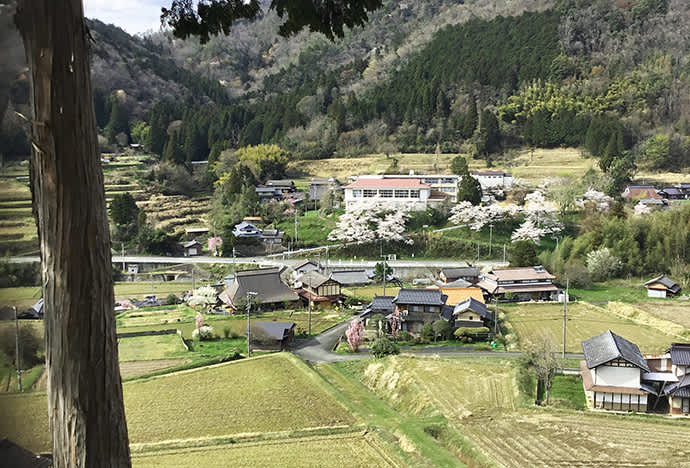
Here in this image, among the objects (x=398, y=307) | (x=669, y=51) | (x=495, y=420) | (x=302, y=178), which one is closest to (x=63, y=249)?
(x=495, y=420)

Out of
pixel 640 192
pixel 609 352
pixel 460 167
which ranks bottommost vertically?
pixel 609 352

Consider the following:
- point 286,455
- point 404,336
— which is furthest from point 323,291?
point 286,455

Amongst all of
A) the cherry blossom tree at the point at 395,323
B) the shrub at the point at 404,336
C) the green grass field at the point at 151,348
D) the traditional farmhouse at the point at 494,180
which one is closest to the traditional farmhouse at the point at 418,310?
the cherry blossom tree at the point at 395,323

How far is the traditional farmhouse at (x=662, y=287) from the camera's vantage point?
1972 cm

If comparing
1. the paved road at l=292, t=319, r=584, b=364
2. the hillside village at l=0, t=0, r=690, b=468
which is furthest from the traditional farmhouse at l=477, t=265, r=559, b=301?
the paved road at l=292, t=319, r=584, b=364

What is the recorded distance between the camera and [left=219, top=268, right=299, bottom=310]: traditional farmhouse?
740 inches

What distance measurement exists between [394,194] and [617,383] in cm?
2033

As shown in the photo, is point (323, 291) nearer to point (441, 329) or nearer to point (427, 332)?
point (427, 332)

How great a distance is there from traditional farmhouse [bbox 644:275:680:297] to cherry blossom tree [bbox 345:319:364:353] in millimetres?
11619

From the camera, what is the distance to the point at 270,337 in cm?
1427

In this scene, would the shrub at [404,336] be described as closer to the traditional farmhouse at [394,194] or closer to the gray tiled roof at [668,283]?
the gray tiled roof at [668,283]

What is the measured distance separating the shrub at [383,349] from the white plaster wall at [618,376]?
4.77 m

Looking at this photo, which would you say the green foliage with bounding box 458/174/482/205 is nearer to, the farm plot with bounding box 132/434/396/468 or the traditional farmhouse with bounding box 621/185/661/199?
the traditional farmhouse with bounding box 621/185/661/199

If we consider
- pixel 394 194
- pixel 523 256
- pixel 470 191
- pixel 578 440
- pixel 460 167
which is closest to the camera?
pixel 578 440
